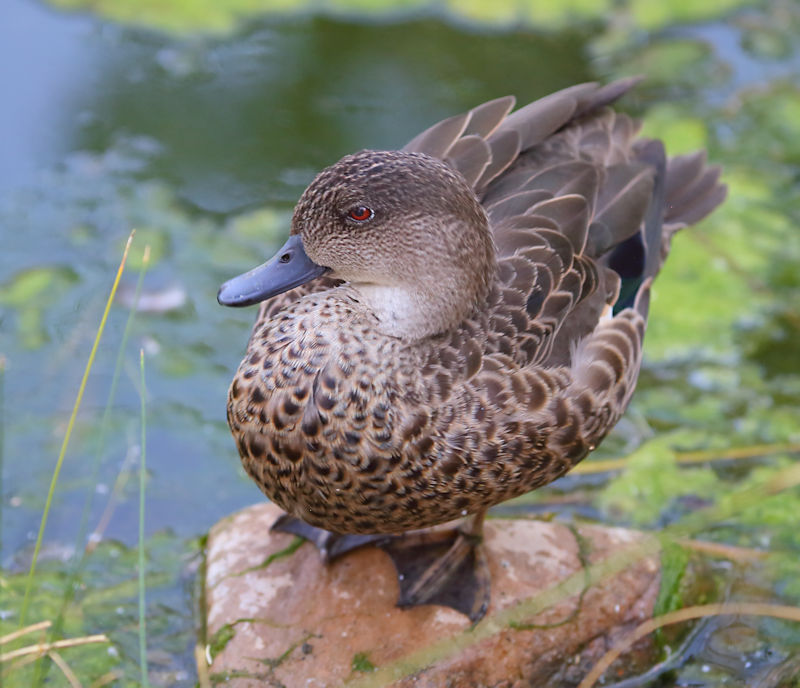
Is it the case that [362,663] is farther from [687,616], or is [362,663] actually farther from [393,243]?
[393,243]

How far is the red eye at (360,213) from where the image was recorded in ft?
7.79

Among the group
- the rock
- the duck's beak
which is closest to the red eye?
the duck's beak

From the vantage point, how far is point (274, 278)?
2.44 meters

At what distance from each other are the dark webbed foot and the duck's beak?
0.86 meters

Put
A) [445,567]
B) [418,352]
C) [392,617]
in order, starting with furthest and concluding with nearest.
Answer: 1. [445,567]
2. [392,617]
3. [418,352]

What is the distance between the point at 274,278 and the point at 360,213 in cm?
25

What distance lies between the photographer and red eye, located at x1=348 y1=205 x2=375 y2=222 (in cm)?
238

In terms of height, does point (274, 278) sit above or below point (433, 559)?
above

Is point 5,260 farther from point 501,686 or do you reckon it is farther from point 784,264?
point 784,264

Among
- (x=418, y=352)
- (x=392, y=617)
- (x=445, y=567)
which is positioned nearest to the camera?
(x=418, y=352)

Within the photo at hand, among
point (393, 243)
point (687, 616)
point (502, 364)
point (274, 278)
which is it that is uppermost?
point (393, 243)

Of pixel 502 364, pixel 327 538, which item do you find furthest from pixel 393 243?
pixel 327 538

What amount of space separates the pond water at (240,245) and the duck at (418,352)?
2.23 feet

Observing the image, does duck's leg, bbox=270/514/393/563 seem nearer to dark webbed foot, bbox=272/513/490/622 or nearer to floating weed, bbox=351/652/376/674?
dark webbed foot, bbox=272/513/490/622
